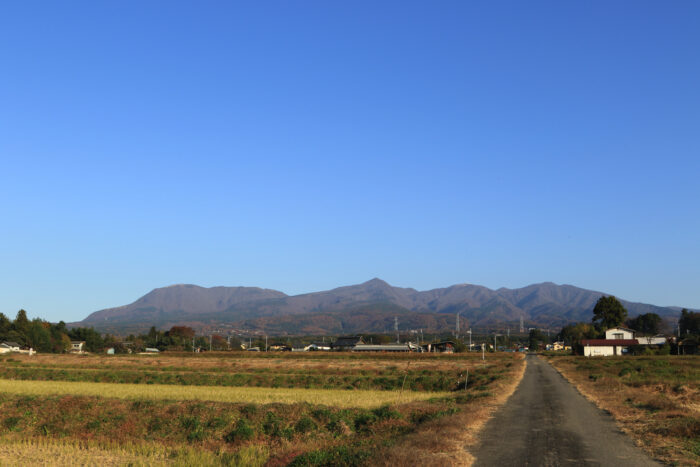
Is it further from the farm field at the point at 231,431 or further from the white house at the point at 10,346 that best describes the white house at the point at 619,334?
the white house at the point at 10,346

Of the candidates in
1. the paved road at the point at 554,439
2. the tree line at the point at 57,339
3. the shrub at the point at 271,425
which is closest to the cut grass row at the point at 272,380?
the paved road at the point at 554,439

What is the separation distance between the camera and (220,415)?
26641mm

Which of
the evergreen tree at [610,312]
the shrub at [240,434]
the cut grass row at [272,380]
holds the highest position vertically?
the evergreen tree at [610,312]

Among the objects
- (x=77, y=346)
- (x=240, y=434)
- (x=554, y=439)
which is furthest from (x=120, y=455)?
(x=77, y=346)

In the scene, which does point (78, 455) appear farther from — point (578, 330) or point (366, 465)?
point (578, 330)

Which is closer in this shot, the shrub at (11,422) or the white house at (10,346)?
the shrub at (11,422)

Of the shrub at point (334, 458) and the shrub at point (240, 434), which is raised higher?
the shrub at point (334, 458)

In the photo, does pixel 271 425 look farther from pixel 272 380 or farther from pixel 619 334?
pixel 619 334

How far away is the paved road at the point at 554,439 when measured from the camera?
623 inches

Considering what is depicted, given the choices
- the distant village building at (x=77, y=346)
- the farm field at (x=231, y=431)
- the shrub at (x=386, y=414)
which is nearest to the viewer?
the farm field at (x=231, y=431)

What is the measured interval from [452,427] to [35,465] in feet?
45.7

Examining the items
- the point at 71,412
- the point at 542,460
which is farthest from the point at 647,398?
the point at 71,412

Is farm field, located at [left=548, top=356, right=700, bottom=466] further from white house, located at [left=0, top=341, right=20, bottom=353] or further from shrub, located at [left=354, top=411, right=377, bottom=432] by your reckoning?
white house, located at [left=0, top=341, right=20, bottom=353]

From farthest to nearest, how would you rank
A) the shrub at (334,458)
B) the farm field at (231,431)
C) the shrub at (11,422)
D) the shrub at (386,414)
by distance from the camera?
the shrub at (11,422) < the shrub at (386,414) < the farm field at (231,431) < the shrub at (334,458)
